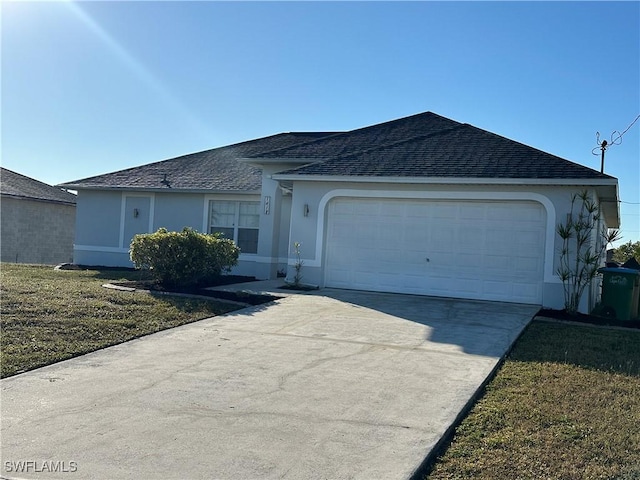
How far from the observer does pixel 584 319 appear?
11148 mm

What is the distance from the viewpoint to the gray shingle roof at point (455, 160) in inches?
503

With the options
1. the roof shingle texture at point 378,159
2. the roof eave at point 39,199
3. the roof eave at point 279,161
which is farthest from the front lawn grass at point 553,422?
the roof eave at point 39,199

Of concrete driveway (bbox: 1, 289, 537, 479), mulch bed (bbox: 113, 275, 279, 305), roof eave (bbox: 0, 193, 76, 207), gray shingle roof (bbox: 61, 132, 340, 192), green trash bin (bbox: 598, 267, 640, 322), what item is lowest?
concrete driveway (bbox: 1, 289, 537, 479)

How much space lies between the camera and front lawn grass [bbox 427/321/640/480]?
428 cm

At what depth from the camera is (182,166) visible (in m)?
20.8

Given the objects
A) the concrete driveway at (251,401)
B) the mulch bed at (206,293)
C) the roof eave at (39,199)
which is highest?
the roof eave at (39,199)

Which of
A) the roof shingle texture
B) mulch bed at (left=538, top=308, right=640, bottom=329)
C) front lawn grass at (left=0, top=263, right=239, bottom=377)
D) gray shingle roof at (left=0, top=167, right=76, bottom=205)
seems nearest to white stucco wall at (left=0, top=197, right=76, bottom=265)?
gray shingle roof at (left=0, top=167, right=76, bottom=205)

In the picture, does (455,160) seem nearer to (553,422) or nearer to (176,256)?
(176,256)

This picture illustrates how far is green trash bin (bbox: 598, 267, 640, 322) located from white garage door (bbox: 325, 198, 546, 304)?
1.35 m

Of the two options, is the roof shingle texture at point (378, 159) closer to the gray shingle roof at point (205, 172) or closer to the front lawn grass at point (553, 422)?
the gray shingle roof at point (205, 172)

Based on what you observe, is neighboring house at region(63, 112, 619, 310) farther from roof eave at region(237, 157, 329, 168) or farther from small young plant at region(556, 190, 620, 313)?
small young plant at region(556, 190, 620, 313)

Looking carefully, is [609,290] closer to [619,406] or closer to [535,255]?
[535,255]

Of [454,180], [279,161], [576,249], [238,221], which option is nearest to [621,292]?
[576,249]

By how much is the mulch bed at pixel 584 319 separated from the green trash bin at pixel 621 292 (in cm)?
64
